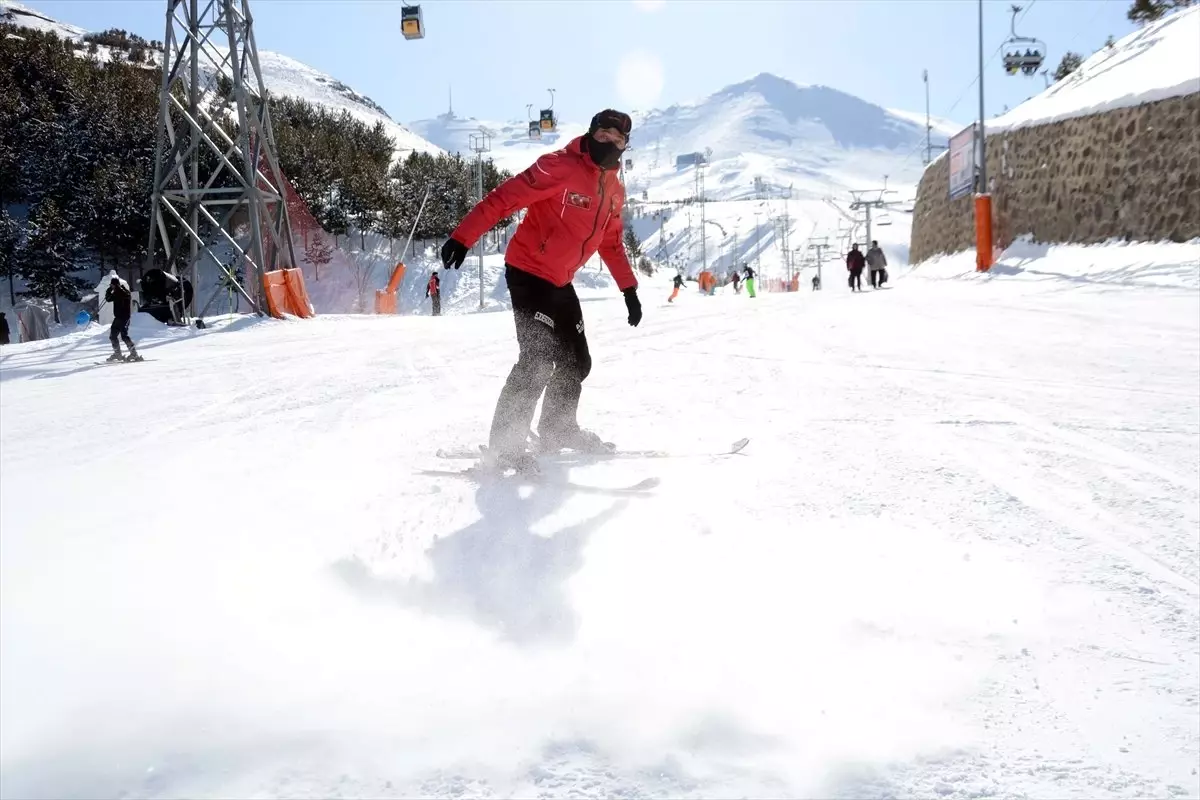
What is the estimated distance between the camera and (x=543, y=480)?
11.2 ft

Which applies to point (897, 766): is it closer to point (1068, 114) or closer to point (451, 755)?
Answer: point (451, 755)

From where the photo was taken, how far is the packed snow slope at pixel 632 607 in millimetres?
1578

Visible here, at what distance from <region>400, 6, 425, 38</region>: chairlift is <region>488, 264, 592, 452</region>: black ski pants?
1781 cm

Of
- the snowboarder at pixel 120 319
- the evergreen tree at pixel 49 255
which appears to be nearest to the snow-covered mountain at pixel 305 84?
the evergreen tree at pixel 49 255

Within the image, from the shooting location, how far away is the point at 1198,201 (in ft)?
47.0

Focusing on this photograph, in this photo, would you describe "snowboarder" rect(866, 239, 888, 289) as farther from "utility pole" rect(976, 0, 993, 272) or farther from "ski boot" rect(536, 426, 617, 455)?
"ski boot" rect(536, 426, 617, 455)

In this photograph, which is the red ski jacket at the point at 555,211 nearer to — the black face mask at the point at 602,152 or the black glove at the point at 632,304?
the black face mask at the point at 602,152

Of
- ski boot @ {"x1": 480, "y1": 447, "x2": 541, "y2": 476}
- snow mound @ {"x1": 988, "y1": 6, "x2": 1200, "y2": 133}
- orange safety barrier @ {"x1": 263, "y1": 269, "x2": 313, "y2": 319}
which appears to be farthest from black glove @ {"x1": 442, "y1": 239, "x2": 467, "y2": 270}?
snow mound @ {"x1": 988, "y1": 6, "x2": 1200, "y2": 133}

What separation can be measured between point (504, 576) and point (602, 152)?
6.42ft

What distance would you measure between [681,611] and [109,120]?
4971 centimetres

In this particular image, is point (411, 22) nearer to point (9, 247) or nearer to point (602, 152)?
point (602, 152)

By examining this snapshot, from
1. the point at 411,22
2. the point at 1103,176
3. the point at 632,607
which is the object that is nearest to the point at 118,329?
the point at 632,607

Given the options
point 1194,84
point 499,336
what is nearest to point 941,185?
point 1194,84

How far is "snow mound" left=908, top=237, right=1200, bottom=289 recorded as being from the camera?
13102mm
